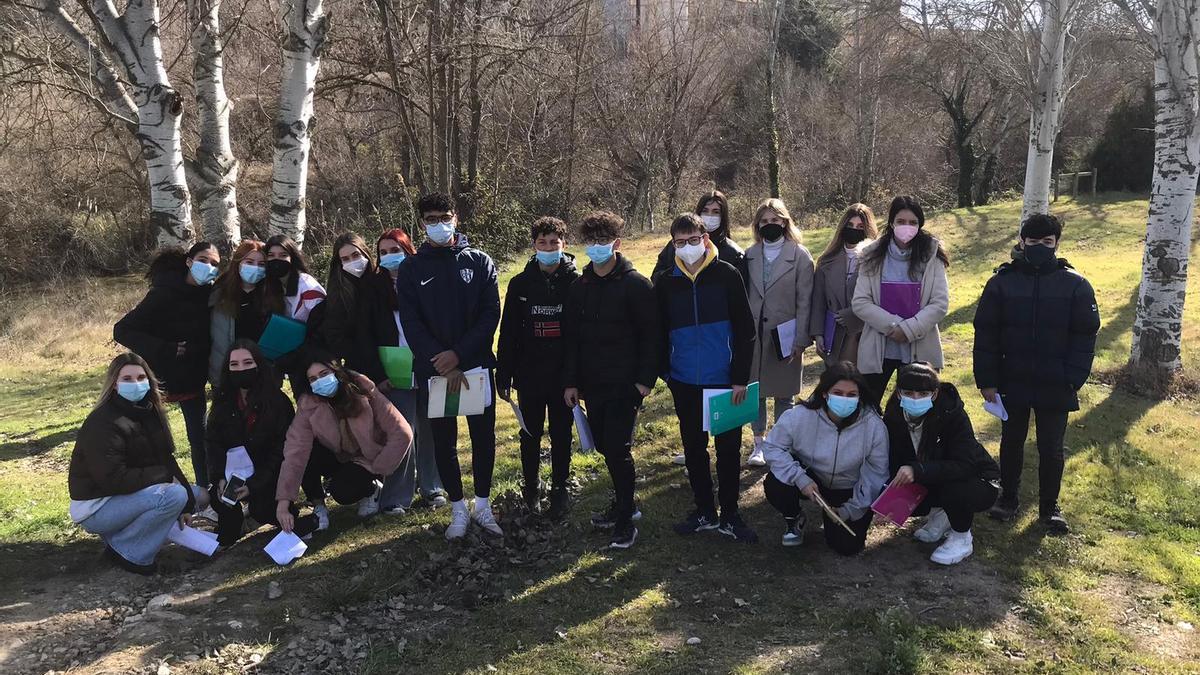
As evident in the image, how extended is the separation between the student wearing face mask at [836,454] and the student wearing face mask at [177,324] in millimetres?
3922

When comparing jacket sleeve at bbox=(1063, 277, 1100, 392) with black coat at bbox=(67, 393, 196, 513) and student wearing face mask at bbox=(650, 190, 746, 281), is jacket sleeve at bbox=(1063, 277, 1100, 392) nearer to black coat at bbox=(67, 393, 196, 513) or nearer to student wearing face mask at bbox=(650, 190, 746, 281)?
student wearing face mask at bbox=(650, 190, 746, 281)

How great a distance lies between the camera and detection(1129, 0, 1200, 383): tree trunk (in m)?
7.22

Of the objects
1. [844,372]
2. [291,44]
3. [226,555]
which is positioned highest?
[291,44]

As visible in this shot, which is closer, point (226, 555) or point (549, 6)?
point (226, 555)

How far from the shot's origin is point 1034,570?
431 cm

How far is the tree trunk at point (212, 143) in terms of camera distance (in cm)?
739

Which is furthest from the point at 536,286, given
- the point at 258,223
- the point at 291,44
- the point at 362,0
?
the point at 258,223

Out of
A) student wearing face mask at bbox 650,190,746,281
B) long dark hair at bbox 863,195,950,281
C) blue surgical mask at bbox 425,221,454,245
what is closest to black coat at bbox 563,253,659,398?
student wearing face mask at bbox 650,190,746,281

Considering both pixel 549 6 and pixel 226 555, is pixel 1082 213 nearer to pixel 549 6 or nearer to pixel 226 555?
pixel 549 6

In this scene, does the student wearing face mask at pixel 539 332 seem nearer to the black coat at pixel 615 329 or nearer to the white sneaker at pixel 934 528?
the black coat at pixel 615 329

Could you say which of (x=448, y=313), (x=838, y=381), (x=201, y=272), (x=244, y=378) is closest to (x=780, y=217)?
(x=838, y=381)

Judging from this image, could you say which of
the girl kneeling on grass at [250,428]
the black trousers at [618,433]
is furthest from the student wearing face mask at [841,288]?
the girl kneeling on grass at [250,428]

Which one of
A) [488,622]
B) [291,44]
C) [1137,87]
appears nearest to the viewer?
[488,622]

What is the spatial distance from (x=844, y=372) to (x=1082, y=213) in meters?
18.3
